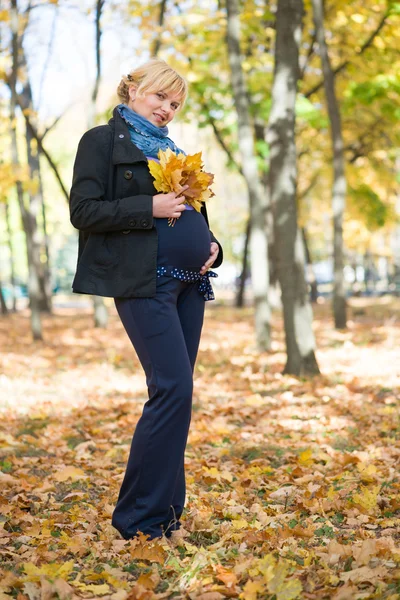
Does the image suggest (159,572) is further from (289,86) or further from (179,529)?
(289,86)

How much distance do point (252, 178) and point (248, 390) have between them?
4747mm

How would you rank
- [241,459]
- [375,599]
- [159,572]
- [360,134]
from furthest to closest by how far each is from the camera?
[360,134] → [241,459] → [159,572] → [375,599]

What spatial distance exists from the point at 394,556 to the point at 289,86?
705 centimetres

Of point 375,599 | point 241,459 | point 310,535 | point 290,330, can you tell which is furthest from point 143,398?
point 375,599

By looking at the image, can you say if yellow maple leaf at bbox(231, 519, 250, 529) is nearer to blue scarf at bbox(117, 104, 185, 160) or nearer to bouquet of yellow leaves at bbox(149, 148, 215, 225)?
bouquet of yellow leaves at bbox(149, 148, 215, 225)

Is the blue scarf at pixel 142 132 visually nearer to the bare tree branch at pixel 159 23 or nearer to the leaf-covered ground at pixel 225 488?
the leaf-covered ground at pixel 225 488

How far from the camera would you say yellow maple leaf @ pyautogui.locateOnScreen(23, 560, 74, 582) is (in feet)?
9.72

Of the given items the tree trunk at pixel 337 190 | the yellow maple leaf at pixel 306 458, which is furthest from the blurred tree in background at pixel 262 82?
the yellow maple leaf at pixel 306 458

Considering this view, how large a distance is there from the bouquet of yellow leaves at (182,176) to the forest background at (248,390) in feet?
2.06

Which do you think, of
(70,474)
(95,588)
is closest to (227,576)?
(95,588)

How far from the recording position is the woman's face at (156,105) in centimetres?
341

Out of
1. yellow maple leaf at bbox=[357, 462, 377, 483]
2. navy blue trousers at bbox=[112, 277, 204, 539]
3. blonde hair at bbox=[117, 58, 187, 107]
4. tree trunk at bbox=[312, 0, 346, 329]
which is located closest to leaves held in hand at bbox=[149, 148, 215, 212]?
blonde hair at bbox=[117, 58, 187, 107]

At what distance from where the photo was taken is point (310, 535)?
352cm

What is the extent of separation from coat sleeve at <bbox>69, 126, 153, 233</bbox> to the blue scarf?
12 centimetres
